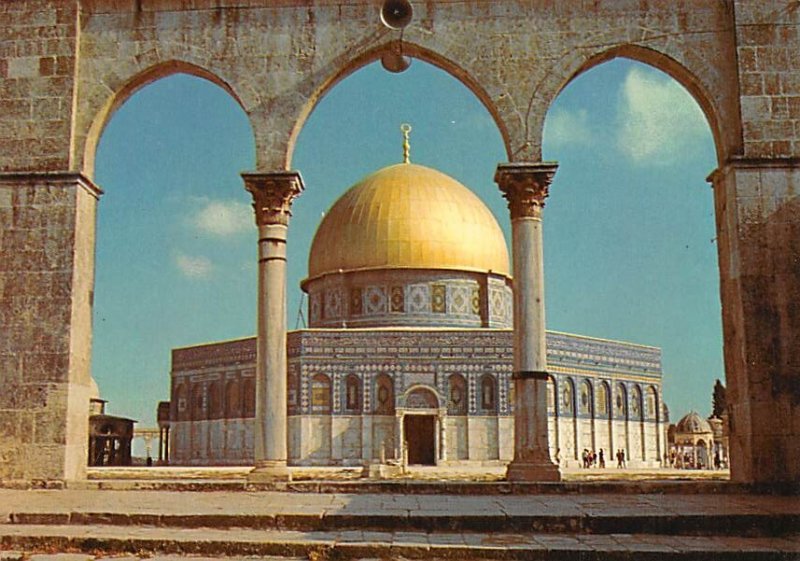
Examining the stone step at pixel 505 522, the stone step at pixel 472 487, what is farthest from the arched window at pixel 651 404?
the stone step at pixel 505 522

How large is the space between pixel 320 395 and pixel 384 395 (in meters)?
2.19

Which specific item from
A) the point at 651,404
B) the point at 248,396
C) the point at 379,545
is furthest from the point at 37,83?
the point at 651,404

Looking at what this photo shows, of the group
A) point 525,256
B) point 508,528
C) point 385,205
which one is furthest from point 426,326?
point 508,528

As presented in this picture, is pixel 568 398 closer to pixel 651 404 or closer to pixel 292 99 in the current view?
pixel 651 404

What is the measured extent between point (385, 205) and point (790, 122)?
27.4m

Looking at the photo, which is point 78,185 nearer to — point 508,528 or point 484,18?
point 484,18

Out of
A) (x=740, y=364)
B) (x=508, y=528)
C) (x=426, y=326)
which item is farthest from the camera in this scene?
(x=426, y=326)

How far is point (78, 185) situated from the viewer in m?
12.4

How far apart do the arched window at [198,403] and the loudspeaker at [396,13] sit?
28264 millimetres

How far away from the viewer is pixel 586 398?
38156 millimetres

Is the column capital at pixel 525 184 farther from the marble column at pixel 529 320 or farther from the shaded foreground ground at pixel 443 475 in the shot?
the shaded foreground ground at pixel 443 475

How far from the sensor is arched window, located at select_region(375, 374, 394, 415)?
35.5 metres

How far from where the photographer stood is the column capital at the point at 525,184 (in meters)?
12.2

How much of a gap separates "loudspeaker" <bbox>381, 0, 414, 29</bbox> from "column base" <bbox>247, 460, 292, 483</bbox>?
17.6 ft
